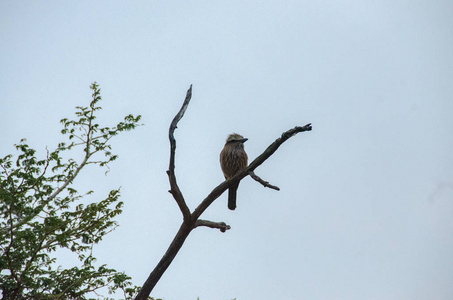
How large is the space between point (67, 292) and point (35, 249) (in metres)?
0.88

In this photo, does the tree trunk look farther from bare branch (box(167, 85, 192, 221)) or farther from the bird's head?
the bird's head

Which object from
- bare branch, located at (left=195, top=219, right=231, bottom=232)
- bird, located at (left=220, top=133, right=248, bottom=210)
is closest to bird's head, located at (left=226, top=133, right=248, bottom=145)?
bird, located at (left=220, top=133, right=248, bottom=210)

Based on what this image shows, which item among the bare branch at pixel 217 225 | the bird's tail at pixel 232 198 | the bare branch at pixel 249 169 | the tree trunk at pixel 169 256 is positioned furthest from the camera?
the bird's tail at pixel 232 198

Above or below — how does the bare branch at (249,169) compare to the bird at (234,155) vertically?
below

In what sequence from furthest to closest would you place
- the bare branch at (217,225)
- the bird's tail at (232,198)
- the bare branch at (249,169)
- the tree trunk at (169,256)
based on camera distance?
the bird's tail at (232,198) → the bare branch at (217,225) → the tree trunk at (169,256) → the bare branch at (249,169)

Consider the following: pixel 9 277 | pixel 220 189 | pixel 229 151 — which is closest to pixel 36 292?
pixel 9 277

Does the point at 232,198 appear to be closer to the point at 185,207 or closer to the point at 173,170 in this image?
the point at 185,207

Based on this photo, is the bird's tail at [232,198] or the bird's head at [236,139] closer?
the bird's tail at [232,198]

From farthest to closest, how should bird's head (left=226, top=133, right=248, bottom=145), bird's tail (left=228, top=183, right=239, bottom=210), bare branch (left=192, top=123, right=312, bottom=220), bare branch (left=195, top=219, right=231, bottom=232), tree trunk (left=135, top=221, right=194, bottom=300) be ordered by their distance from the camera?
bird's head (left=226, top=133, right=248, bottom=145) → bird's tail (left=228, top=183, right=239, bottom=210) → bare branch (left=195, top=219, right=231, bottom=232) → tree trunk (left=135, top=221, right=194, bottom=300) → bare branch (left=192, top=123, right=312, bottom=220)

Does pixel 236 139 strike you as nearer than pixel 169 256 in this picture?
No

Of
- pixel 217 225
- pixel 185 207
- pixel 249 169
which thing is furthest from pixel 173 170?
pixel 217 225

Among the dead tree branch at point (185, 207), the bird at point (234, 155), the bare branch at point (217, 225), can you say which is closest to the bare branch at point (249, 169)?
the dead tree branch at point (185, 207)

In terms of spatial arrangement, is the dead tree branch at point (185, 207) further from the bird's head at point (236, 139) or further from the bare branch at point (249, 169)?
the bird's head at point (236, 139)

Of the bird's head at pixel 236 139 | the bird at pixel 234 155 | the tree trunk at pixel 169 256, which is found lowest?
the tree trunk at pixel 169 256
